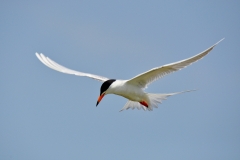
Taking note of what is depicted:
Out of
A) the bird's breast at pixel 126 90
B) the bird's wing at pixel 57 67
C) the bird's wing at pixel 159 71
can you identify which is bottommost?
the bird's breast at pixel 126 90

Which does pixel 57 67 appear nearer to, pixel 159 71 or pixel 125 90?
pixel 125 90

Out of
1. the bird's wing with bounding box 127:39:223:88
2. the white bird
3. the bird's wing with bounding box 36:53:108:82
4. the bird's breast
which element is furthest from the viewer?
the bird's wing with bounding box 36:53:108:82

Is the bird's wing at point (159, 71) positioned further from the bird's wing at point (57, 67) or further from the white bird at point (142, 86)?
the bird's wing at point (57, 67)

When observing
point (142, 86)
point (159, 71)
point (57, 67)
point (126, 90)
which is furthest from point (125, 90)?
point (57, 67)

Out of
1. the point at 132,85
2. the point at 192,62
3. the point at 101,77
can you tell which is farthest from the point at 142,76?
the point at 101,77

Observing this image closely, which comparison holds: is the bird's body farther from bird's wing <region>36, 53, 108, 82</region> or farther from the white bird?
bird's wing <region>36, 53, 108, 82</region>

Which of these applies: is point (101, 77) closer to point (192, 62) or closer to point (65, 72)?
point (65, 72)

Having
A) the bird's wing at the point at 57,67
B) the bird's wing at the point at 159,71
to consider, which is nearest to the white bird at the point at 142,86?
the bird's wing at the point at 159,71

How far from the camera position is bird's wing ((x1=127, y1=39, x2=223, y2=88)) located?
32.1 ft

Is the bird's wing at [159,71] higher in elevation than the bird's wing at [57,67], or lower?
lower

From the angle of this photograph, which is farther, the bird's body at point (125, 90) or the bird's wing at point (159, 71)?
the bird's body at point (125, 90)

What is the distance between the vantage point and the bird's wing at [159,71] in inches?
385

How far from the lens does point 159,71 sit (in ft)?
34.5

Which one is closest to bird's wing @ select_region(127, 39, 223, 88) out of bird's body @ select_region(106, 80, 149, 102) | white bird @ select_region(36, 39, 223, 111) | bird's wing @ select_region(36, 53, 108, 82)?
white bird @ select_region(36, 39, 223, 111)
